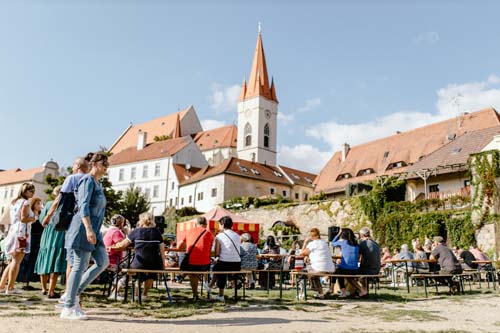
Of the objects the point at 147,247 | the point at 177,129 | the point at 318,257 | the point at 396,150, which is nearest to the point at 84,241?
the point at 147,247

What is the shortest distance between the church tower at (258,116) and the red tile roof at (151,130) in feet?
32.9

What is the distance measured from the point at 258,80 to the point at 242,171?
29.0 metres

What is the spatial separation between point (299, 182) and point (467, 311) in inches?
2161

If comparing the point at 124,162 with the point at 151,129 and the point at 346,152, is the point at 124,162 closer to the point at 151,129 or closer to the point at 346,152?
the point at 151,129

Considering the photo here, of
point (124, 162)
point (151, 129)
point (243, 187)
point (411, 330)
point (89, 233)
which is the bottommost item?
point (411, 330)

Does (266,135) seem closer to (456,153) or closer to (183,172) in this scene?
(183,172)

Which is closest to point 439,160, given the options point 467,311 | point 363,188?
point 363,188

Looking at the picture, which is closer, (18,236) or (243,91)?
(18,236)

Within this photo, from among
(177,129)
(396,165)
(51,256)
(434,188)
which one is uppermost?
(177,129)

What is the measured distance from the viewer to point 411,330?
5570 millimetres

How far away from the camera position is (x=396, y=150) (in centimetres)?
4288

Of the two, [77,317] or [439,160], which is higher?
[439,160]

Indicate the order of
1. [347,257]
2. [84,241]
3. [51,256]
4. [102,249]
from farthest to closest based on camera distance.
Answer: [347,257] → [51,256] → [102,249] → [84,241]

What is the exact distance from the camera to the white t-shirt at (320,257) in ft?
30.5
